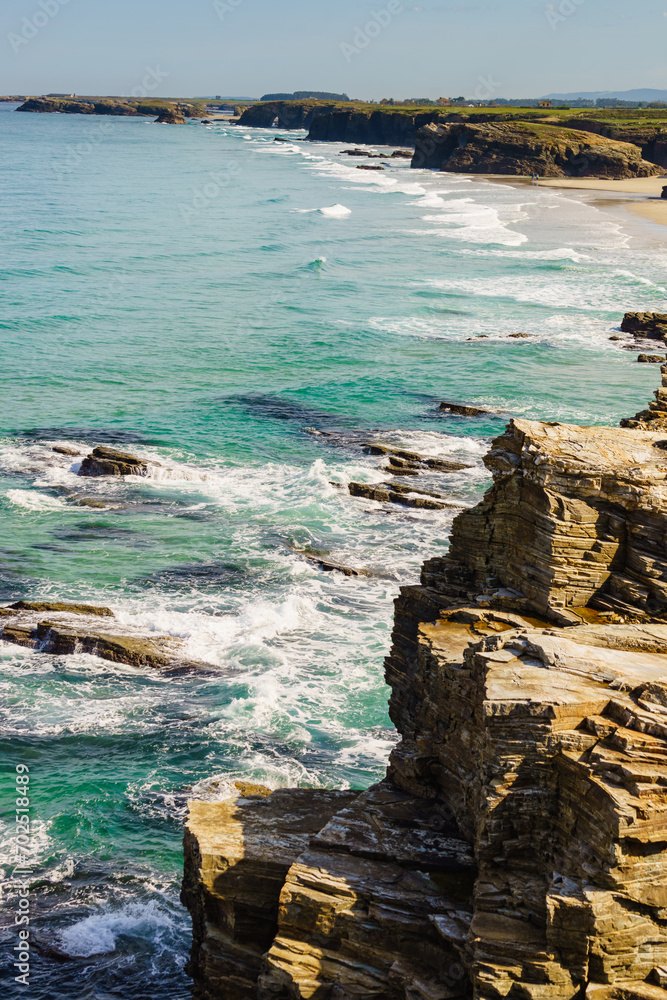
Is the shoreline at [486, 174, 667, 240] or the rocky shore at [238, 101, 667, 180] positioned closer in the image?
the shoreline at [486, 174, 667, 240]

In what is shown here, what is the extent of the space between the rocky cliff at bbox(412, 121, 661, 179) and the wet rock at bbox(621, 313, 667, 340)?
91.8 m

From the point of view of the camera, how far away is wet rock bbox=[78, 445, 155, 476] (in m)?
28.6

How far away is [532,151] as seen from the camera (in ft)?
437

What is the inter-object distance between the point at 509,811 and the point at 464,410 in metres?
27.0

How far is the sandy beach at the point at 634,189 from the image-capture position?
3568 inches

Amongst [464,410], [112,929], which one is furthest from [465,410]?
[112,929]

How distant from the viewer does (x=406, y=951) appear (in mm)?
8594

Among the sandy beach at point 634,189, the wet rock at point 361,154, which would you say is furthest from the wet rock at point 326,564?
the wet rock at point 361,154

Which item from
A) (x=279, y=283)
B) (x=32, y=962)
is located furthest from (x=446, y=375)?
(x=32, y=962)

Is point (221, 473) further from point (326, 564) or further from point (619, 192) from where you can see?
point (619, 192)

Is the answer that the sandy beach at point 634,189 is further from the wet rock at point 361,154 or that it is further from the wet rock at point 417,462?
the wet rock at point 417,462

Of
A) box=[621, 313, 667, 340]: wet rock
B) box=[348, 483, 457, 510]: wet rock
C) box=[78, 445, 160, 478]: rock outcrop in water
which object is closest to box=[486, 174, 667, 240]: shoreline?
box=[621, 313, 667, 340]: wet rock

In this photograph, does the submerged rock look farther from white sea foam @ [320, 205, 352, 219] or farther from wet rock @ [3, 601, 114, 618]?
white sea foam @ [320, 205, 352, 219]

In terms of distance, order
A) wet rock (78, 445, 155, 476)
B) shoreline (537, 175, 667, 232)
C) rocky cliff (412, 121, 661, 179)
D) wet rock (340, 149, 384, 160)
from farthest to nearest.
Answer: wet rock (340, 149, 384, 160), rocky cliff (412, 121, 661, 179), shoreline (537, 175, 667, 232), wet rock (78, 445, 155, 476)
